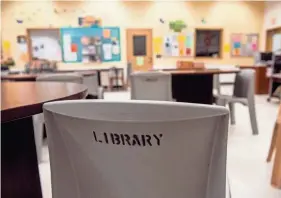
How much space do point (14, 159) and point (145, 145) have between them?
83 cm

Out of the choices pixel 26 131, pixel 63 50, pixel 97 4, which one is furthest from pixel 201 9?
pixel 26 131

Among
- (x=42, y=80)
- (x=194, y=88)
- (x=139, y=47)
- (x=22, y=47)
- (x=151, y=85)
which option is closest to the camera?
(x=42, y=80)

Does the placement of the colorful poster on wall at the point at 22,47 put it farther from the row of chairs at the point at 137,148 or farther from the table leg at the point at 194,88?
the row of chairs at the point at 137,148

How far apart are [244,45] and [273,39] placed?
0.99 meters

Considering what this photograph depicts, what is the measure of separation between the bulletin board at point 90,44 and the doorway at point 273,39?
18.1 feet

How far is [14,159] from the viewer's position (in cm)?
118

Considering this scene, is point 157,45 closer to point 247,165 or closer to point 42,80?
point 42,80

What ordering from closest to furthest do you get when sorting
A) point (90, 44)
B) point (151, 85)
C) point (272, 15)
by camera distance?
point (151, 85)
point (90, 44)
point (272, 15)

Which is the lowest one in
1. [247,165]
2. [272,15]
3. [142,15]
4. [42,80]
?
[247,165]

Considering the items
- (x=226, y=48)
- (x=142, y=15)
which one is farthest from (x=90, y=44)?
(x=226, y=48)

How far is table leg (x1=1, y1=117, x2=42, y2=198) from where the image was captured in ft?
3.70

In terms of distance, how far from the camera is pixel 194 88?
12.7 feet

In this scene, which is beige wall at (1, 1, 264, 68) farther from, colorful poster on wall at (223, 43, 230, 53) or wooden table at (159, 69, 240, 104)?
wooden table at (159, 69, 240, 104)

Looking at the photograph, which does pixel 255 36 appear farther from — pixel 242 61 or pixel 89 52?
pixel 89 52
